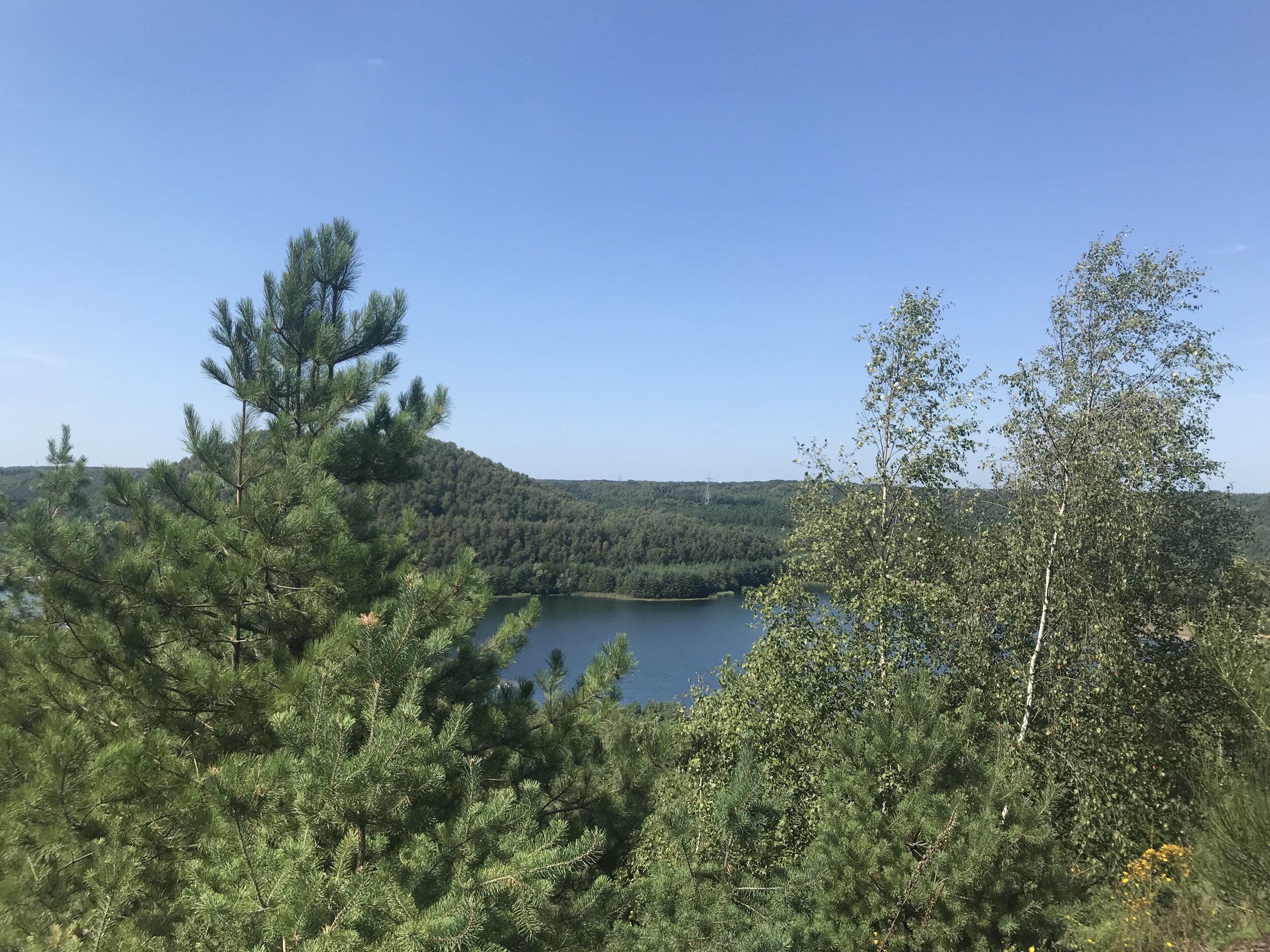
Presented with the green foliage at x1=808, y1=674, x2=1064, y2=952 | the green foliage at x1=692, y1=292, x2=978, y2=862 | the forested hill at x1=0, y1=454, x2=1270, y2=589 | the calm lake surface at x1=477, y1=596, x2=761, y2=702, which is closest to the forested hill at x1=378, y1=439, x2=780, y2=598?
the forested hill at x1=0, y1=454, x2=1270, y2=589

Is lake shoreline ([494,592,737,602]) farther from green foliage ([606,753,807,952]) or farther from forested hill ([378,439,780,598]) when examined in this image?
green foliage ([606,753,807,952])

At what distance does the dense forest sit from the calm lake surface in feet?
67.7

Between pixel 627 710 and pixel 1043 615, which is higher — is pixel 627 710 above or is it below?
below

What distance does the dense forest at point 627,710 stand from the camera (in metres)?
2.28

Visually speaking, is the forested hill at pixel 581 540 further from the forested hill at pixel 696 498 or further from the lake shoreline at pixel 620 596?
the forested hill at pixel 696 498

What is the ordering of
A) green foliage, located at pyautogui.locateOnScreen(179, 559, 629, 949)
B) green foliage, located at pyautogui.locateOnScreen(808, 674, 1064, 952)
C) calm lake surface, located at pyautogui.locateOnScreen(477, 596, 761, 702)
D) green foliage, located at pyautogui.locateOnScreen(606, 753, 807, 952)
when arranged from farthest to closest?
calm lake surface, located at pyautogui.locateOnScreen(477, 596, 761, 702) → green foliage, located at pyautogui.locateOnScreen(808, 674, 1064, 952) → green foliage, located at pyautogui.locateOnScreen(606, 753, 807, 952) → green foliage, located at pyautogui.locateOnScreen(179, 559, 629, 949)

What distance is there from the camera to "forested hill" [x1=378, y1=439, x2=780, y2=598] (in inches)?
2621

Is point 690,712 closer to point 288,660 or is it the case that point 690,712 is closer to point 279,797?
point 288,660

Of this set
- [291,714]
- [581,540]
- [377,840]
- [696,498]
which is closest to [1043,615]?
[377,840]

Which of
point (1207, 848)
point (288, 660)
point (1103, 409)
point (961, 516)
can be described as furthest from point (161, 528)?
point (1103, 409)

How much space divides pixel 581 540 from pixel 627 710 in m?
74.2

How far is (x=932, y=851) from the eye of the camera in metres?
3.70

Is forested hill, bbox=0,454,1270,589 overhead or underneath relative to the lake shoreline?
overhead

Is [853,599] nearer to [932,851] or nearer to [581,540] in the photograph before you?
[932,851]
